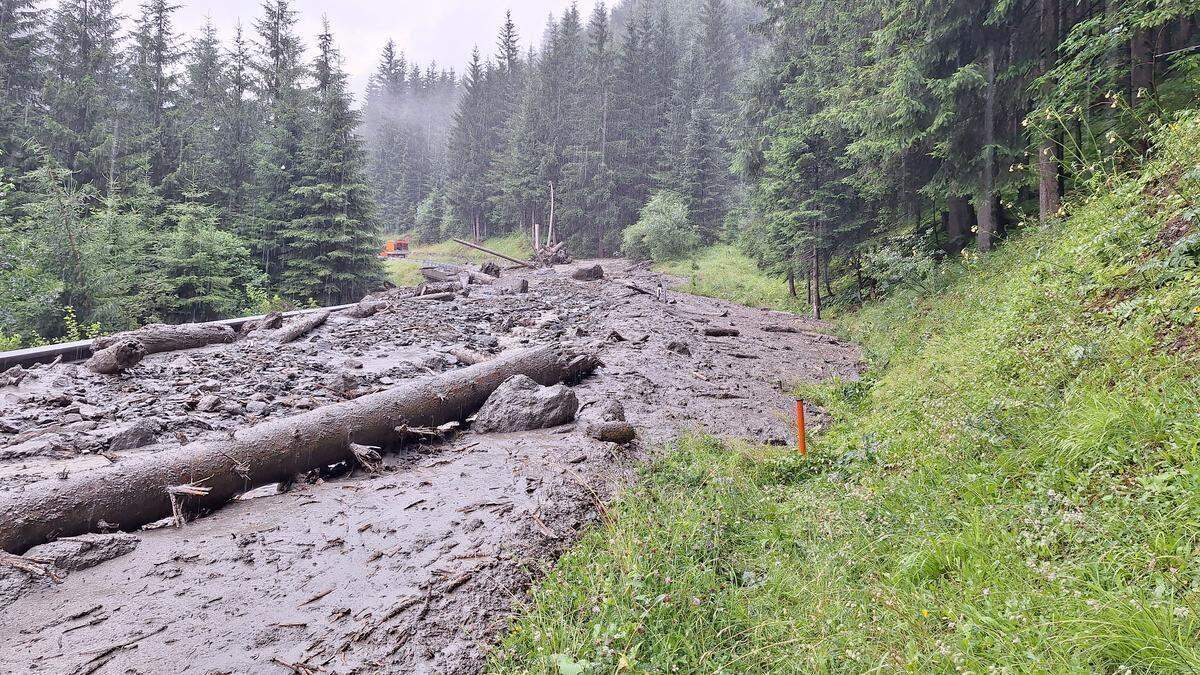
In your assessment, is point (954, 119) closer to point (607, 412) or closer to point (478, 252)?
point (607, 412)

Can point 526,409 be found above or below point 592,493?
above

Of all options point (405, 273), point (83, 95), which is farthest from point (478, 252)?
point (83, 95)

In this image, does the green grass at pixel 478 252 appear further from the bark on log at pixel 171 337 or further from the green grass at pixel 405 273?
the bark on log at pixel 171 337

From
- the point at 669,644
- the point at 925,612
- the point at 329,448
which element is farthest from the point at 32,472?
the point at 925,612

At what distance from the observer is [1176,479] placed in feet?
8.59

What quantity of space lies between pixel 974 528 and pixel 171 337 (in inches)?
530

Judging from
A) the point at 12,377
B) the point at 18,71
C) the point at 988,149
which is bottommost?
the point at 12,377

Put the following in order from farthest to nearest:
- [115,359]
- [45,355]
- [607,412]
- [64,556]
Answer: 1. [45,355]
2. [115,359]
3. [607,412]
4. [64,556]

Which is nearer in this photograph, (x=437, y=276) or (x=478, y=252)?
(x=437, y=276)

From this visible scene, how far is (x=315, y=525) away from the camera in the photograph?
14.3 feet

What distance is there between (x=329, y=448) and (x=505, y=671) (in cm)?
372

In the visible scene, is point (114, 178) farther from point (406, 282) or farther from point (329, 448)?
point (329, 448)

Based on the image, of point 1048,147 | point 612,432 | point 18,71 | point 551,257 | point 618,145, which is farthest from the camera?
point 618,145

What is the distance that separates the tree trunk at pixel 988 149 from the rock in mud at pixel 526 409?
33.7 ft
